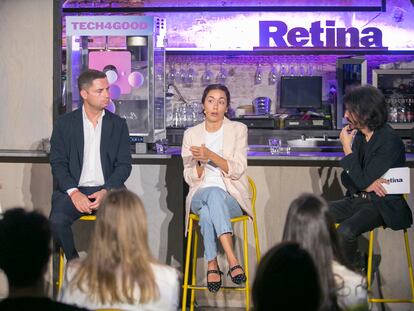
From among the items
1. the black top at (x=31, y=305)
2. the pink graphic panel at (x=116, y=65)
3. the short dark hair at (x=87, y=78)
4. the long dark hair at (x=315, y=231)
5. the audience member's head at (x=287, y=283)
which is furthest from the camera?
the pink graphic panel at (x=116, y=65)

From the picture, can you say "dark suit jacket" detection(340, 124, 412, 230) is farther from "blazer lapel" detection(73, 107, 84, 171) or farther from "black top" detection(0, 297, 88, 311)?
"black top" detection(0, 297, 88, 311)

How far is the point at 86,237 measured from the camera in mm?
5703

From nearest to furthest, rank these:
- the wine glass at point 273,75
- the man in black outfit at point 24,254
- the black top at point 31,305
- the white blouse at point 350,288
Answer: the black top at point 31,305
the man in black outfit at point 24,254
the white blouse at point 350,288
the wine glass at point 273,75

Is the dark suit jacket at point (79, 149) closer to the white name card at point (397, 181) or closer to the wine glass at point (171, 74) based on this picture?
the white name card at point (397, 181)

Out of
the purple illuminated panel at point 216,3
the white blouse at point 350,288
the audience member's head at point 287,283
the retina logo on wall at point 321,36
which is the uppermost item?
the purple illuminated panel at point 216,3

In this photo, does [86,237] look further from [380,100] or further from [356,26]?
[356,26]

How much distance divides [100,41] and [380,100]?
6.80 feet

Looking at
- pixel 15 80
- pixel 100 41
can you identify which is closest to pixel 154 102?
pixel 100 41

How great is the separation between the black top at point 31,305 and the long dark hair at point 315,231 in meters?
0.82

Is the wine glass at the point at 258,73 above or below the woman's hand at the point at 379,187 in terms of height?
above

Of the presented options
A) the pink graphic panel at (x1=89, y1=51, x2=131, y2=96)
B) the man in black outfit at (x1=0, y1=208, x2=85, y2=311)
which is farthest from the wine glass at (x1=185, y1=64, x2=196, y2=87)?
the man in black outfit at (x1=0, y1=208, x2=85, y2=311)

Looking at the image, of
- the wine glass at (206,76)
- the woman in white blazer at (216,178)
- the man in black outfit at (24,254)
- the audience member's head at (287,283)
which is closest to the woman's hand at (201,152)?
the woman in white blazer at (216,178)

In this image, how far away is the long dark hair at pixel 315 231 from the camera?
109 inches

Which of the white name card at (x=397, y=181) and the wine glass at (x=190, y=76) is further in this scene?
the wine glass at (x=190, y=76)
